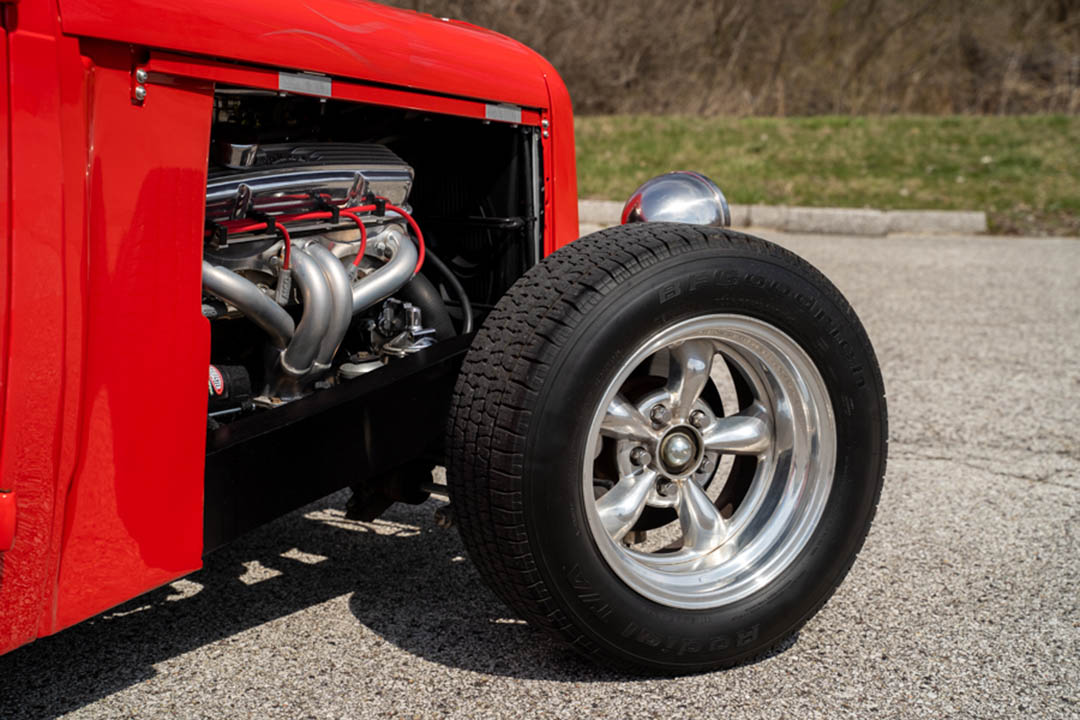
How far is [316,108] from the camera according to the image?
242cm

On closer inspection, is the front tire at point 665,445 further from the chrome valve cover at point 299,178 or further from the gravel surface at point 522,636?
the chrome valve cover at point 299,178

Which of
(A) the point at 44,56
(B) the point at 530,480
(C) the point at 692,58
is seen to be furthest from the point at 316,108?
(C) the point at 692,58

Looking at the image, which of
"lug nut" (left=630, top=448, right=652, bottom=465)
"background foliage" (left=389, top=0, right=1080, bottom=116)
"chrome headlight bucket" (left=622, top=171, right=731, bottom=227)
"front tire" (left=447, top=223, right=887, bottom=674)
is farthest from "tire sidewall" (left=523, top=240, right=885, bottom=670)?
"background foliage" (left=389, top=0, right=1080, bottom=116)

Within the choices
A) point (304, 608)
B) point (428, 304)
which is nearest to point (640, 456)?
point (428, 304)

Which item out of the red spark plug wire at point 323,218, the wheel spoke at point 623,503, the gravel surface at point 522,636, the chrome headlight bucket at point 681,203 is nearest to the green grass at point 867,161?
the gravel surface at point 522,636

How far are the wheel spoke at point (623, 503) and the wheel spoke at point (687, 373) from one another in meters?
0.17

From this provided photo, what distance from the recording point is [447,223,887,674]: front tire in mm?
2021

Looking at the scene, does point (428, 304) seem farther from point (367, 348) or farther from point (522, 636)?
point (522, 636)

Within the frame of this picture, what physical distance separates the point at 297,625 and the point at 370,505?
341 mm

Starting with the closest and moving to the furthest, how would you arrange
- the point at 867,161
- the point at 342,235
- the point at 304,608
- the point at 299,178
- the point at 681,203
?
the point at 299,178
the point at 342,235
the point at 304,608
the point at 681,203
the point at 867,161

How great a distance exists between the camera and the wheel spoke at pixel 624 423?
2.26m

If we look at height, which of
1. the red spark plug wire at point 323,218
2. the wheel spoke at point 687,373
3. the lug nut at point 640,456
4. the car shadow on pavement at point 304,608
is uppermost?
the red spark plug wire at point 323,218

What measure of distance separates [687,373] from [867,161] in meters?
9.88

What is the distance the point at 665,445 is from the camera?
2346mm
